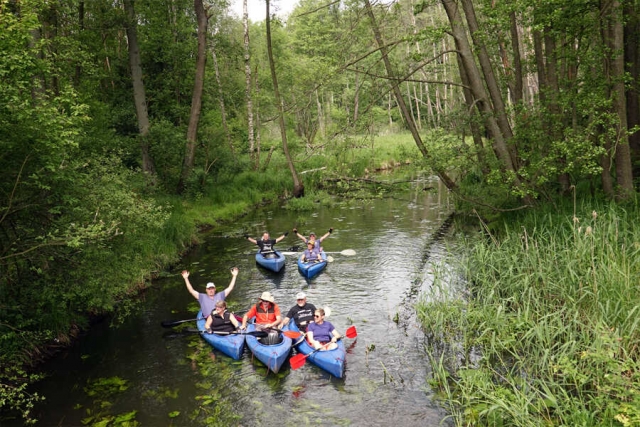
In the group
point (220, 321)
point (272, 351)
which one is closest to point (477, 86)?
point (272, 351)

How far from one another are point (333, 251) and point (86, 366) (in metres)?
8.45

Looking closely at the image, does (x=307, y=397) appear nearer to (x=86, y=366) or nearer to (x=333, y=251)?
(x=86, y=366)

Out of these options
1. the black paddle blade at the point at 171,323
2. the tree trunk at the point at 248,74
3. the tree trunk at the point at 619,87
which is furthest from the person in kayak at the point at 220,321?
the tree trunk at the point at 248,74

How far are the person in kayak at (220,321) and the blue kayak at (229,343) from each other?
0.18m

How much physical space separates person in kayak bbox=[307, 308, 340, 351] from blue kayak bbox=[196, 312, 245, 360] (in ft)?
4.23

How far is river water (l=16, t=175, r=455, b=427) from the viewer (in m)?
6.82


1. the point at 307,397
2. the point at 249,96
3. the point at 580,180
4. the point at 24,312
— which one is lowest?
the point at 307,397

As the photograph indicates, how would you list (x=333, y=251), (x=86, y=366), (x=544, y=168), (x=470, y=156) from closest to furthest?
1. (x=86, y=366)
2. (x=544, y=168)
3. (x=470, y=156)
4. (x=333, y=251)

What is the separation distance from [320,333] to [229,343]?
1.71 m

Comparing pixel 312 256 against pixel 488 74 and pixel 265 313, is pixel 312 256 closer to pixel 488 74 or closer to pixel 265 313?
pixel 265 313

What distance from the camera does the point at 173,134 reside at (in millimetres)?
17500

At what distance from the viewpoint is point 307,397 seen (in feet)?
23.8

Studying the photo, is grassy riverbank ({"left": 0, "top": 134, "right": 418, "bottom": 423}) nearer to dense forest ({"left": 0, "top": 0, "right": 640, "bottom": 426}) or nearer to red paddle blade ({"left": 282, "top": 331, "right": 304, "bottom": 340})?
dense forest ({"left": 0, "top": 0, "right": 640, "bottom": 426})

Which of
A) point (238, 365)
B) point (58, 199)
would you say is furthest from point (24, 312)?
point (238, 365)
